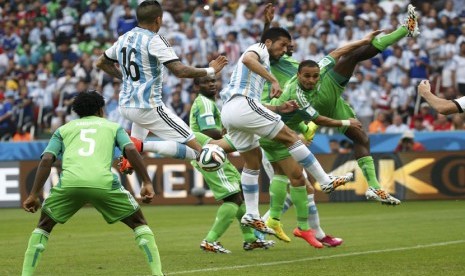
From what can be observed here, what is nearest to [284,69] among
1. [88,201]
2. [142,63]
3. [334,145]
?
[142,63]

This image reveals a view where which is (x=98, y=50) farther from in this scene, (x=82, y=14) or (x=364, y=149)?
(x=364, y=149)

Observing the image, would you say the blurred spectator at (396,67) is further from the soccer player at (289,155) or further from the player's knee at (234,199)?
the player's knee at (234,199)

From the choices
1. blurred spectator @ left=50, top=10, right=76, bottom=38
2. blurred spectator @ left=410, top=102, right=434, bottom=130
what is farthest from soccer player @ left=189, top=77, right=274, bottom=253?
blurred spectator @ left=50, top=10, right=76, bottom=38

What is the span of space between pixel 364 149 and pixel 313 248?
1606 mm

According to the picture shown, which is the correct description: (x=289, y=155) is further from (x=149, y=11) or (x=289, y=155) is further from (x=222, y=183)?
(x=149, y=11)

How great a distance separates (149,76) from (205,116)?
66.1 inches

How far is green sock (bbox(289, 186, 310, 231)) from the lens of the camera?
1371cm

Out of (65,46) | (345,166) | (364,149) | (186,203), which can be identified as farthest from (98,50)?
(364,149)

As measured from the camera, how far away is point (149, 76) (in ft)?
41.7

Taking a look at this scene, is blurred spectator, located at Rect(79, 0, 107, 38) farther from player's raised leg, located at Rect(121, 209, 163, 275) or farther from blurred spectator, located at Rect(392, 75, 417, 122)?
player's raised leg, located at Rect(121, 209, 163, 275)

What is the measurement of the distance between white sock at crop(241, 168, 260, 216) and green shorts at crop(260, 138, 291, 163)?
0.31m

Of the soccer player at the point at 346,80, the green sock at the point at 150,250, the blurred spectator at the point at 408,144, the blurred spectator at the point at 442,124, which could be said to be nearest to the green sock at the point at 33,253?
the green sock at the point at 150,250

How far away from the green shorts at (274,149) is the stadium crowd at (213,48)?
37.0ft

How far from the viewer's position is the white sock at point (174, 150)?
42.1 ft
